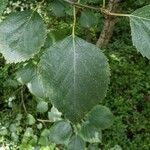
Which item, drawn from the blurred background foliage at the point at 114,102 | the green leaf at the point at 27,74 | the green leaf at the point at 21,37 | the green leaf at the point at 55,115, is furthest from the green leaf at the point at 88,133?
the green leaf at the point at 21,37

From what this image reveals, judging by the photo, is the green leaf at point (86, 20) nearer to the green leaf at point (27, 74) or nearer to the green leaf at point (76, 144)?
the green leaf at point (27, 74)

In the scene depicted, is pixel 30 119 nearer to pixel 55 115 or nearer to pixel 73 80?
pixel 55 115

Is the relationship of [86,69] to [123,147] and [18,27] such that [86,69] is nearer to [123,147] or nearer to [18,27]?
[18,27]

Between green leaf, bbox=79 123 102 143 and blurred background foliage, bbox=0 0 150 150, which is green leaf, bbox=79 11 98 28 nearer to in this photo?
green leaf, bbox=79 123 102 143

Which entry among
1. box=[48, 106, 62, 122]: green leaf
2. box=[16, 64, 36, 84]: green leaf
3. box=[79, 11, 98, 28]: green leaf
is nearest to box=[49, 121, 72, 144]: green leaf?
box=[48, 106, 62, 122]: green leaf

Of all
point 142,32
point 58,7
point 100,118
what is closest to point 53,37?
point 58,7

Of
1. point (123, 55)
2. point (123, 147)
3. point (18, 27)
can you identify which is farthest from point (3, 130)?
point (18, 27)
